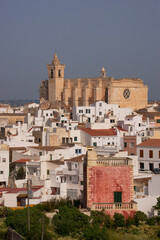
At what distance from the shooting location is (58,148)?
1901 inches

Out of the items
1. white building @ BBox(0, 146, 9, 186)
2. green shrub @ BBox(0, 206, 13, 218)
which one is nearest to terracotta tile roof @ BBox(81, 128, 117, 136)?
white building @ BBox(0, 146, 9, 186)

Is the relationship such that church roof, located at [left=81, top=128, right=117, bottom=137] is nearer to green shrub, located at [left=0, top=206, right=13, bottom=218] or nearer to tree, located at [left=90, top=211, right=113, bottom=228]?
green shrub, located at [left=0, top=206, right=13, bottom=218]

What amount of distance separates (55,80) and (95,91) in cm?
678

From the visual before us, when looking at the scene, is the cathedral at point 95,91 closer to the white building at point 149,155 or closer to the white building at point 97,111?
the white building at point 97,111

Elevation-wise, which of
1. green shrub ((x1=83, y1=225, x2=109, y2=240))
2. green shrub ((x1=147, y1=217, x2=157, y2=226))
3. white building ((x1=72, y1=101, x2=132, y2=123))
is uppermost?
white building ((x1=72, y1=101, x2=132, y2=123))

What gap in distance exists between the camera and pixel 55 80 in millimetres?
79938

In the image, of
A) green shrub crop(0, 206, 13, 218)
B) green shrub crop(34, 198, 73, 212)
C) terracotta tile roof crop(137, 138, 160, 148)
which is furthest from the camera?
terracotta tile roof crop(137, 138, 160, 148)

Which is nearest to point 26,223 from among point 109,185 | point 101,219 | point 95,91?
point 101,219

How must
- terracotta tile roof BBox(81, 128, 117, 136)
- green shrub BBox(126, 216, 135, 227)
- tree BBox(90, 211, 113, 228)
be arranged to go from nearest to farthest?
tree BBox(90, 211, 113, 228) < green shrub BBox(126, 216, 135, 227) < terracotta tile roof BBox(81, 128, 117, 136)

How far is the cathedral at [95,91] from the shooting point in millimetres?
75250

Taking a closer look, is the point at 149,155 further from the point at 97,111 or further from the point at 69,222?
the point at 97,111

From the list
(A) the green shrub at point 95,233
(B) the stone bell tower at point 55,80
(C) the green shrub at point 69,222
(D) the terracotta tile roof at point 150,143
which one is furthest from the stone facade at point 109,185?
(B) the stone bell tower at point 55,80

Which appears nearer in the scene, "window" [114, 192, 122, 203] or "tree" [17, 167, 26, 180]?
"window" [114, 192, 122, 203]

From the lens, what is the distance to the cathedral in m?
75.2
